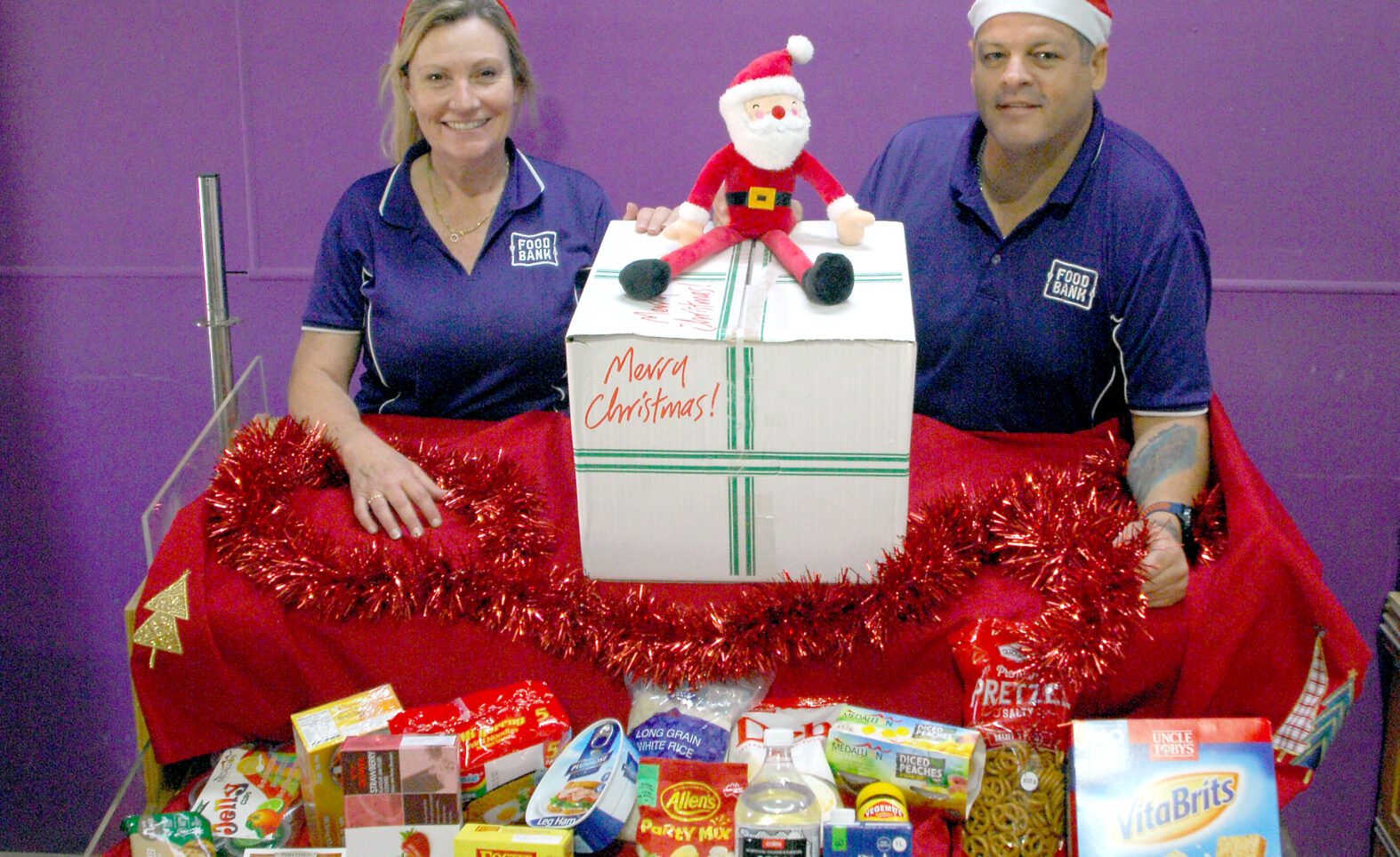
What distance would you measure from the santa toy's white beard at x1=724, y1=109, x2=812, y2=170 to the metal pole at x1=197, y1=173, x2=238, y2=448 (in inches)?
37.7

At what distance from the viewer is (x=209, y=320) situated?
77.2 inches

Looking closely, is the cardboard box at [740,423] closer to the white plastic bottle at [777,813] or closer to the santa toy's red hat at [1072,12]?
the white plastic bottle at [777,813]

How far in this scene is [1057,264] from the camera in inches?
70.4

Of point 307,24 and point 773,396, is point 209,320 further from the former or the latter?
point 773,396

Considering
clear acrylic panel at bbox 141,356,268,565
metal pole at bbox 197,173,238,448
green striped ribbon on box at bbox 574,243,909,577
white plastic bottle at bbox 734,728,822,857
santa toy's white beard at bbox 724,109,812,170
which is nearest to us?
white plastic bottle at bbox 734,728,822,857

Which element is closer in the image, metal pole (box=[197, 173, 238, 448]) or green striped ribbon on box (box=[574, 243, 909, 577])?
green striped ribbon on box (box=[574, 243, 909, 577])

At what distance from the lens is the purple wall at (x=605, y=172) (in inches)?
91.0

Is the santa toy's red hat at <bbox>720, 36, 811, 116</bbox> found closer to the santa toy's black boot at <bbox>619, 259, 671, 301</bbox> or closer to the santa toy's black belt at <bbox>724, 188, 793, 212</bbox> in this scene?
the santa toy's black belt at <bbox>724, 188, 793, 212</bbox>

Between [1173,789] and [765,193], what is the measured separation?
2.91 feet

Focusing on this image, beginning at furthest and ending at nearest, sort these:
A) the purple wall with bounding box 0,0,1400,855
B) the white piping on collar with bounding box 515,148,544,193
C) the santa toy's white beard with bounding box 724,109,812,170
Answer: the purple wall with bounding box 0,0,1400,855 < the white piping on collar with bounding box 515,148,544,193 < the santa toy's white beard with bounding box 724,109,812,170

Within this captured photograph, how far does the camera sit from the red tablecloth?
1439 millimetres

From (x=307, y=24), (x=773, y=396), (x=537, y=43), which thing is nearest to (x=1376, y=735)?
(x=773, y=396)

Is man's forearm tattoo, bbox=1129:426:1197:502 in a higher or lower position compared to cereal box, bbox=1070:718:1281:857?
higher

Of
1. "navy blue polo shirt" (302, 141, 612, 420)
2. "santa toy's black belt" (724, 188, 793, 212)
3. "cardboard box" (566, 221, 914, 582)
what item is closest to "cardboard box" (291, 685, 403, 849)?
"cardboard box" (566, 221, 914, 582)
